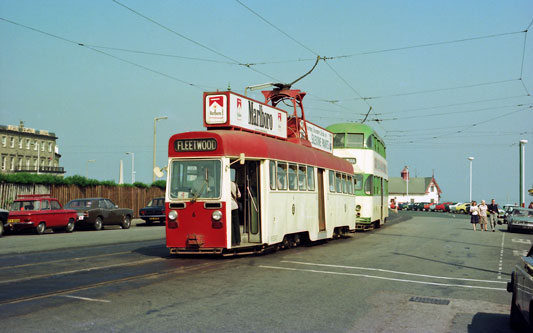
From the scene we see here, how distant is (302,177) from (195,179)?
4.70m

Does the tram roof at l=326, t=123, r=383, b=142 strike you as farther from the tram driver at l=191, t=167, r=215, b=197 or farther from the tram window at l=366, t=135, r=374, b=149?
the tram driver at l=191, t=167, r=215, b=197

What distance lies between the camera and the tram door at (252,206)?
1518 centimetres

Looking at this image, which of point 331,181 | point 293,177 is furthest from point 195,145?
point 331,181

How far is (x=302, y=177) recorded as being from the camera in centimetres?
1814

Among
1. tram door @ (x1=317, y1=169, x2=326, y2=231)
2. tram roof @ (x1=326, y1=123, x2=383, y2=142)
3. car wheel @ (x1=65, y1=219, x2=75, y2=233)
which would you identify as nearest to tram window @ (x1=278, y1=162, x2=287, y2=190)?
tram door @ (x1=317, y1=169, x2=326, y2=231)

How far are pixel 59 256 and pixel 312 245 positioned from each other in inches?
328

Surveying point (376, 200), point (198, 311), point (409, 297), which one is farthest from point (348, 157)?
point (198, 311)

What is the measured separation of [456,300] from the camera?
979cm

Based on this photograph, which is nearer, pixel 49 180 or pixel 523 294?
pixel 523 294

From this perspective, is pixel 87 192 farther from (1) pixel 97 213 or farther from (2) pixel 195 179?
(2) pixel 195 179

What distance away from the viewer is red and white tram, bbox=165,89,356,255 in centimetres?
1414

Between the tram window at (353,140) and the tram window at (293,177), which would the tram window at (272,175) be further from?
the tram window at (353,140)

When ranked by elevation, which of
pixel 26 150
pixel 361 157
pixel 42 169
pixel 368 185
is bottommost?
pixel 368 185

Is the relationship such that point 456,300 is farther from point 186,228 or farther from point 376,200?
point 376,200
